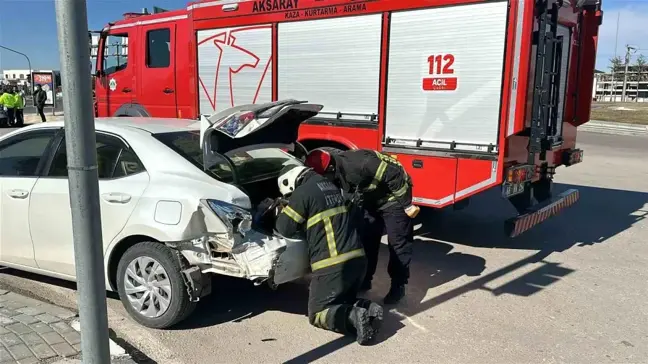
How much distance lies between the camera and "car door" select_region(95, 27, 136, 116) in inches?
352

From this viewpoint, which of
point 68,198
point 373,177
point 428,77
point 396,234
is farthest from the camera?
point 428,77

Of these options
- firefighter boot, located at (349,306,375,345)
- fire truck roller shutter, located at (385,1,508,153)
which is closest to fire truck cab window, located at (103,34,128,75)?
fire truck roller shutter, located at (385,1,508,153)

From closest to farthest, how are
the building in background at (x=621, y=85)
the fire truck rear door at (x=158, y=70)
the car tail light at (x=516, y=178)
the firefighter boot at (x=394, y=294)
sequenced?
the firefighter boot at (x=394, y=294)
the car tail light at (x=516, y=178)
the fire truck rear door at (x=158, y=70)
the building in background at (x=621, y=85)

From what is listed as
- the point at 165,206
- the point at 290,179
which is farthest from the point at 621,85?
the point at 165,206

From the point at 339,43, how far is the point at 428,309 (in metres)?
3.25

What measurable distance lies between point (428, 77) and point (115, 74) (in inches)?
233

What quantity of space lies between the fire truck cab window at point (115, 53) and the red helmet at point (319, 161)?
595 centimetres

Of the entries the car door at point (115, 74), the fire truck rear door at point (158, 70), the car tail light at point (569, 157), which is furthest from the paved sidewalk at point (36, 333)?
the car tail light at point (569, 157)

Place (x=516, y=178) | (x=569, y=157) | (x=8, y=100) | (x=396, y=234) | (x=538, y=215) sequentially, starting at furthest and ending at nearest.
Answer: (x=8, y=100), (x=569, y=157), (x=538, y=215), (x=516, y=178), (x=396, y=234)

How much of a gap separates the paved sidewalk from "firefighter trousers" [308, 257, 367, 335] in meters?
1.30

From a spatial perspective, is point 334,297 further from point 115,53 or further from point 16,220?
point 115,53

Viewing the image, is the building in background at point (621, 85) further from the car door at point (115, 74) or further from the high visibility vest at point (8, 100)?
the car door at point (115, 74)

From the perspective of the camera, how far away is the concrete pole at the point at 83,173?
7.79ft

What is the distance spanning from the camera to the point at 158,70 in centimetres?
852
